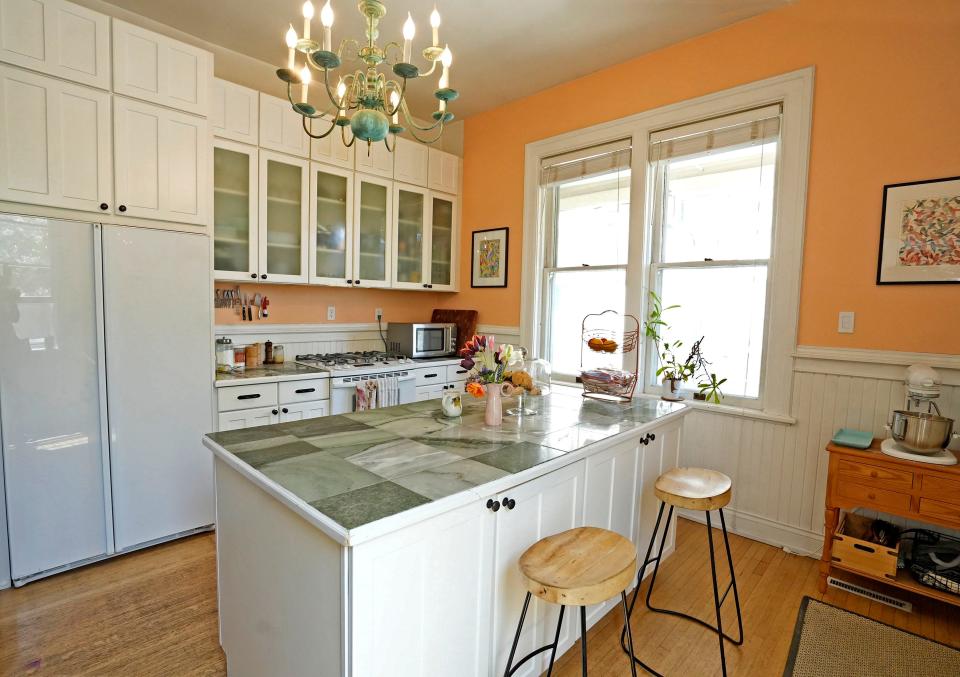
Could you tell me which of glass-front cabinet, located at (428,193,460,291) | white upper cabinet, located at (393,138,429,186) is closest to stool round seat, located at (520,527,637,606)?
glass-front cabinet, located at (428,193,460,291)

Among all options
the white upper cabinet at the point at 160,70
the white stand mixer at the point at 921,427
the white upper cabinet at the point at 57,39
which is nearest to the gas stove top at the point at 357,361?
the white upper cabinet at the point at 160,70

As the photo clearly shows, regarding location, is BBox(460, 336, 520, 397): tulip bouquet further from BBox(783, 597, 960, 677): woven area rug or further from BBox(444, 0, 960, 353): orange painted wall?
BBox(444, 0, 960, 353): orange painted wall

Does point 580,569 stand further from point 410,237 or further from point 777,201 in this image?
point 410,237

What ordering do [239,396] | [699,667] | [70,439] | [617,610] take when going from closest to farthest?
[699,667] < [617,610] < [70,439] < [239,396]

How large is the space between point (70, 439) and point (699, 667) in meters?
3.06

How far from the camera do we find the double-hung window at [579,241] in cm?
349

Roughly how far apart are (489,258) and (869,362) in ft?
9.26

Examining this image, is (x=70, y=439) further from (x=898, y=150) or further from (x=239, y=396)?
(x=898, y=150)

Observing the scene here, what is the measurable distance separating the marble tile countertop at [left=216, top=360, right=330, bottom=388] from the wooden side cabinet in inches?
119

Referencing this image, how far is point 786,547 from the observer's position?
2734 mm

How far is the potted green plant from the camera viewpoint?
118 inches

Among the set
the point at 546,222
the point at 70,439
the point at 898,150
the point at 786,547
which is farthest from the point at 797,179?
the point at 70,439

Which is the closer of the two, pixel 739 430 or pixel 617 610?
pixel 617 610

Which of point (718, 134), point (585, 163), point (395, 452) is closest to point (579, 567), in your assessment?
point (395, 452)
